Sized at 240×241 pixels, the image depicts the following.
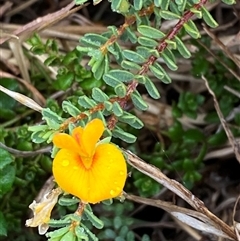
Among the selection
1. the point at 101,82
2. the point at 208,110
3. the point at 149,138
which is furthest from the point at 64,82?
the point at 208,110

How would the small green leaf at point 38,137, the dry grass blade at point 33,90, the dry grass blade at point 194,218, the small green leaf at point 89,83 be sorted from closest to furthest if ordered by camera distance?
the small green leaf at point 38,137
the dry grass blade at point 194,218
the small green leaf at point 89,83
the dry grass blade at point 33,90

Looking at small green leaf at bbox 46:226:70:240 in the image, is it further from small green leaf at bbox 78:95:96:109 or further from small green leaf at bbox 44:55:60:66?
small green leaf at bbox 44:55:60:66

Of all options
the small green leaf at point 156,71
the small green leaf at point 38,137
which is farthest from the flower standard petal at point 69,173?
the small green leaf at point 156,71

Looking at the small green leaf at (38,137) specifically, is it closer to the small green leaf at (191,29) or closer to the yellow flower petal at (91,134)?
the yellow flower petal at (91,134)

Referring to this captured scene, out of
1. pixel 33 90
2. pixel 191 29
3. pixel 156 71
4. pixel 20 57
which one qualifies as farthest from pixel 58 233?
pixel 20 57

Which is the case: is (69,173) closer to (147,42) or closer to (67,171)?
(67,171)

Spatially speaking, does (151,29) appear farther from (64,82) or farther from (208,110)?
(208,110)
